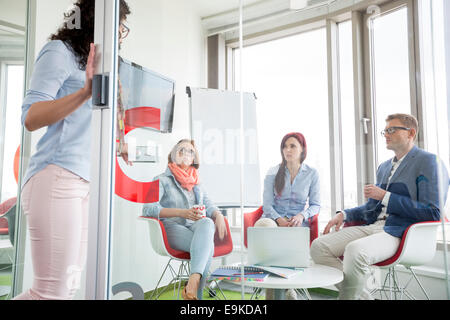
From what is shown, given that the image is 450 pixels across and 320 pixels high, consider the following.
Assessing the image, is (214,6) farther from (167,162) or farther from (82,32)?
(167,162)

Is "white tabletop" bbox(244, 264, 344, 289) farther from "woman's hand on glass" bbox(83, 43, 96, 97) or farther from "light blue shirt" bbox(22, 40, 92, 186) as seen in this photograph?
"woman's hand on glass" bbox(83, 43, 96, 97)

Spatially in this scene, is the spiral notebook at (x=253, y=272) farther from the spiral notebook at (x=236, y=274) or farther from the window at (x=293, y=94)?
the window at (x=293, y=94)

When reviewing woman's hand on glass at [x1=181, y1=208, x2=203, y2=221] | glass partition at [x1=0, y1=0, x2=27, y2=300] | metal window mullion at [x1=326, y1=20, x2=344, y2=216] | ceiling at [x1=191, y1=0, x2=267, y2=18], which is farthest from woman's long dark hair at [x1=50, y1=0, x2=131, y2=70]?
metal window mullion at [x1=326, y1=20, x2=344, y2=216]

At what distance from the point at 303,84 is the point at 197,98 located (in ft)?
1.88

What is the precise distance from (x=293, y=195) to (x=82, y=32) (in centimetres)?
141

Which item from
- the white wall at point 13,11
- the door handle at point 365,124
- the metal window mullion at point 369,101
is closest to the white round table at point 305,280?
the metal window mullion at point 369,101

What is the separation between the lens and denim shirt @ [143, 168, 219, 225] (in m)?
1.96

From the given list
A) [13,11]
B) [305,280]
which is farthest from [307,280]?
[13,11]

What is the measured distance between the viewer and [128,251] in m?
1.97

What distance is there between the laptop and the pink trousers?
860 millimetres

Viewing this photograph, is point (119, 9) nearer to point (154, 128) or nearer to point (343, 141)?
point (154, 128)

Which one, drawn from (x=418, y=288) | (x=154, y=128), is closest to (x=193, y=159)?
(x=154, y=128)

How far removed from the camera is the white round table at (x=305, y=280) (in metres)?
1.76

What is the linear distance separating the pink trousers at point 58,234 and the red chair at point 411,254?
1453mm
